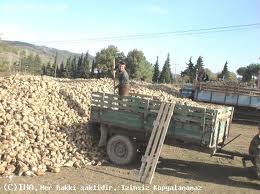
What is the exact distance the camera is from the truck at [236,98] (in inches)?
920

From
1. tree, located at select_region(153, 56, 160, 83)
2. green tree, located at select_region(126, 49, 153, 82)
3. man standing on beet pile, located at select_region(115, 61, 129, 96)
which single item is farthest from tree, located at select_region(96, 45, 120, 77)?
man standing on beet pile, located at select_region(115, 61, 129, 96)

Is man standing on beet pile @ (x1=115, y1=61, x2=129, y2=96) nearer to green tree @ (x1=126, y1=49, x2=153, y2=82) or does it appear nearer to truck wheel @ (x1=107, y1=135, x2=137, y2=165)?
truck wheel @ (x1=107, y1=135, x2=137, y2=165)

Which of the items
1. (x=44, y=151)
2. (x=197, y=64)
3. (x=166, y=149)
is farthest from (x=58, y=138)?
(x=197, y=64)

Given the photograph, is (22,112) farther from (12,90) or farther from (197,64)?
(197,64)

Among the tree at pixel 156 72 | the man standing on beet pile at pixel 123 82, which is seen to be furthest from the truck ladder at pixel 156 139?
the tree at pixel 156 72

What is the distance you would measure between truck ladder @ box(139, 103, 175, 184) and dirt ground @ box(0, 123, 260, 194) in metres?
0.30

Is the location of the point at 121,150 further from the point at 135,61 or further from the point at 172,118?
the point at 135,61

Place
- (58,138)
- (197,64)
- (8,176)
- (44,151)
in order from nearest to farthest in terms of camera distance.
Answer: (8,176) < (44,151) < (58,138) < (197,64)

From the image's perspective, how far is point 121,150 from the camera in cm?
1091

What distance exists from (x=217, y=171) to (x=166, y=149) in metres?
2.41

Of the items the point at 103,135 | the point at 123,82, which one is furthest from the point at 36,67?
the point at 103,135

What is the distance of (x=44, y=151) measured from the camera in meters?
10.1

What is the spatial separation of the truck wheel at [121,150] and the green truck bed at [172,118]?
287 mm

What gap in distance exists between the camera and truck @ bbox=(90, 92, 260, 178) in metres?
9.77
